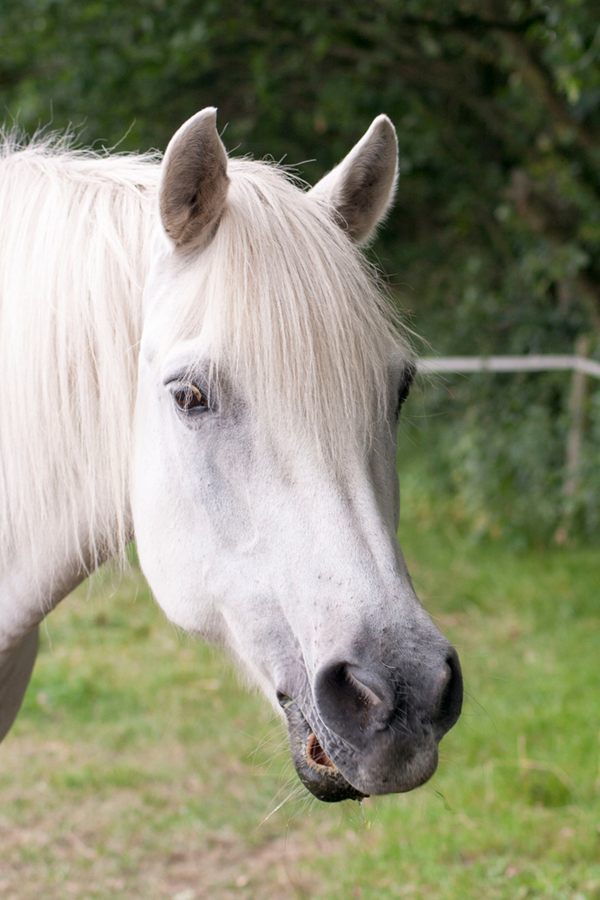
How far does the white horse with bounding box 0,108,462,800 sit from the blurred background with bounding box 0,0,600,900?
0.83 ft

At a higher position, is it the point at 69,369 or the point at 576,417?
the point at 69,369

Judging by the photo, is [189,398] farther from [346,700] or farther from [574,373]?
[574,373]

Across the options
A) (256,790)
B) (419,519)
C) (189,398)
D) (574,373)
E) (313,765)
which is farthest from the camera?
(419,519)

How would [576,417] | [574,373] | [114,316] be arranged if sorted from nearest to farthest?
1. [114,316]
2. [576,417]
3. [574,373]

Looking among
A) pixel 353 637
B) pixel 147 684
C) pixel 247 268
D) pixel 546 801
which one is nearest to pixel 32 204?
pixel 247 268

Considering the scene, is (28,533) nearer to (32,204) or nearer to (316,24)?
(32,204)

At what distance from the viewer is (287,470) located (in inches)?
52.6

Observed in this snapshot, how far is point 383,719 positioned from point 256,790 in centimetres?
240

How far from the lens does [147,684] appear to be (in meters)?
4.18

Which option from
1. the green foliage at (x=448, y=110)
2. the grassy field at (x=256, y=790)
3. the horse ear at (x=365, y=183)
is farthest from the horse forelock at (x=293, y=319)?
the green foliage at (x=448, y=110)

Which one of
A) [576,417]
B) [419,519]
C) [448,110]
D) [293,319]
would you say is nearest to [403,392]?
[293,319]

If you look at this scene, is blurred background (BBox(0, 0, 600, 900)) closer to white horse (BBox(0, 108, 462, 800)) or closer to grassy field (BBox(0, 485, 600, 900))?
grassy field (BBox(0, 485, 600, 900))

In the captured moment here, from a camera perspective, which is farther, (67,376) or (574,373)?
(574,373)

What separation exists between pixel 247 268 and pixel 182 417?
0.31 m
